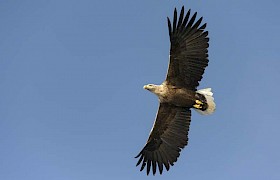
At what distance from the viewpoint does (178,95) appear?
51.5 ft

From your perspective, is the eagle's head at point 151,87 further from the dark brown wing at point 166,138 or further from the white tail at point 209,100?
the white tail at point 209,100

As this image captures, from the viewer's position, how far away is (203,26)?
15.1 metres

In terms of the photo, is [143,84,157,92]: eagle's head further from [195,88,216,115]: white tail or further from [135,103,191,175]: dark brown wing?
[195,88,216,115]: white tail

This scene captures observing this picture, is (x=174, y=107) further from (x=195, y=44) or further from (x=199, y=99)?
(x=195, y=44)

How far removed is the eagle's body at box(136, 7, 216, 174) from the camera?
15.2 m

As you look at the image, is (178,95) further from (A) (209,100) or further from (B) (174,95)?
(A) (209,100)

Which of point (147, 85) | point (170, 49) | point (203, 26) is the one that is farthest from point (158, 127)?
point (203, 26)

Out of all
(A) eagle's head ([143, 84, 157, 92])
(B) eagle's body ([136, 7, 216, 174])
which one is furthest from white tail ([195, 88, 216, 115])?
(A) eagle's head ([143, 84, 157, 92])

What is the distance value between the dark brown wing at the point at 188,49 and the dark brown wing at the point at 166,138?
1476 millimetres

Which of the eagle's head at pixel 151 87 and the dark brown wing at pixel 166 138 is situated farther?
the dark brown wing at pixel 166 138

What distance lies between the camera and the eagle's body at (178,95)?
49.9 feet

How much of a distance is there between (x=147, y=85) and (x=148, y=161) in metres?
2.87

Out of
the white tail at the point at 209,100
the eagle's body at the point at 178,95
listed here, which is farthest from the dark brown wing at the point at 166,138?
the white tail at the point at 209,100

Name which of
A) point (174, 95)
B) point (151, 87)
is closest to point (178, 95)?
point (174, 95)
